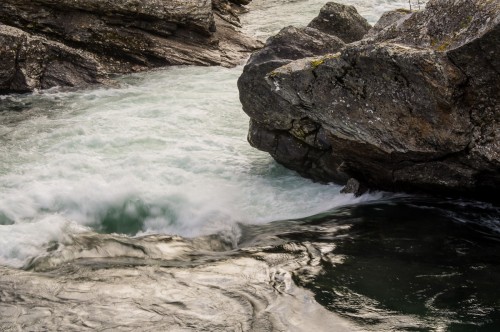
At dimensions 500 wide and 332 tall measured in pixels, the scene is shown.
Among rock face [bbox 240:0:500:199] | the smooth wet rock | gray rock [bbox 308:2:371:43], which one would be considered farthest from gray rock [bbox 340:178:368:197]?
gray rock [bbox 308:2:371:43]

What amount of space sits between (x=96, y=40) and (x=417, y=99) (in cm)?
1428

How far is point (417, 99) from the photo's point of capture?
8.89m

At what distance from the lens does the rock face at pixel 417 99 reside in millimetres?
8625

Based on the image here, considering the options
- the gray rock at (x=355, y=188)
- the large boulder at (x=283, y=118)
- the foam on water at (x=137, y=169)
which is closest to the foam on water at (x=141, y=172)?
the foam on water at (x=137, y=169)

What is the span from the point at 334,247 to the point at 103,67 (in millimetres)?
14024

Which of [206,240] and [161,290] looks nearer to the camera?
[161,290]

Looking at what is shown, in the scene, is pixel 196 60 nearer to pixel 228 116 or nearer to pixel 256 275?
pixel 228 116

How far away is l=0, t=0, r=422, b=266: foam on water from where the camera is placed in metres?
10.7

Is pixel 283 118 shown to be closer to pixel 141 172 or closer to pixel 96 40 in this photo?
pixel 141 172

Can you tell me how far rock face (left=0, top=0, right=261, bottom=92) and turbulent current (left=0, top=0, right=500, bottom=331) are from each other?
289 centimetres

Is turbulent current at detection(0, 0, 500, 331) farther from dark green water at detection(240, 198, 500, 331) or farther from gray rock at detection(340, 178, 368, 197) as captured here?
gray rock at detection(340, 178, 368, 197)

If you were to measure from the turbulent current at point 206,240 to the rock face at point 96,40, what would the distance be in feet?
9.49

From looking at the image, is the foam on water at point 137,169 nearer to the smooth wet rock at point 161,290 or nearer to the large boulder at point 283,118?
the large boulder at point 283,118

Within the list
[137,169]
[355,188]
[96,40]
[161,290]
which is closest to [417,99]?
[355,188]
